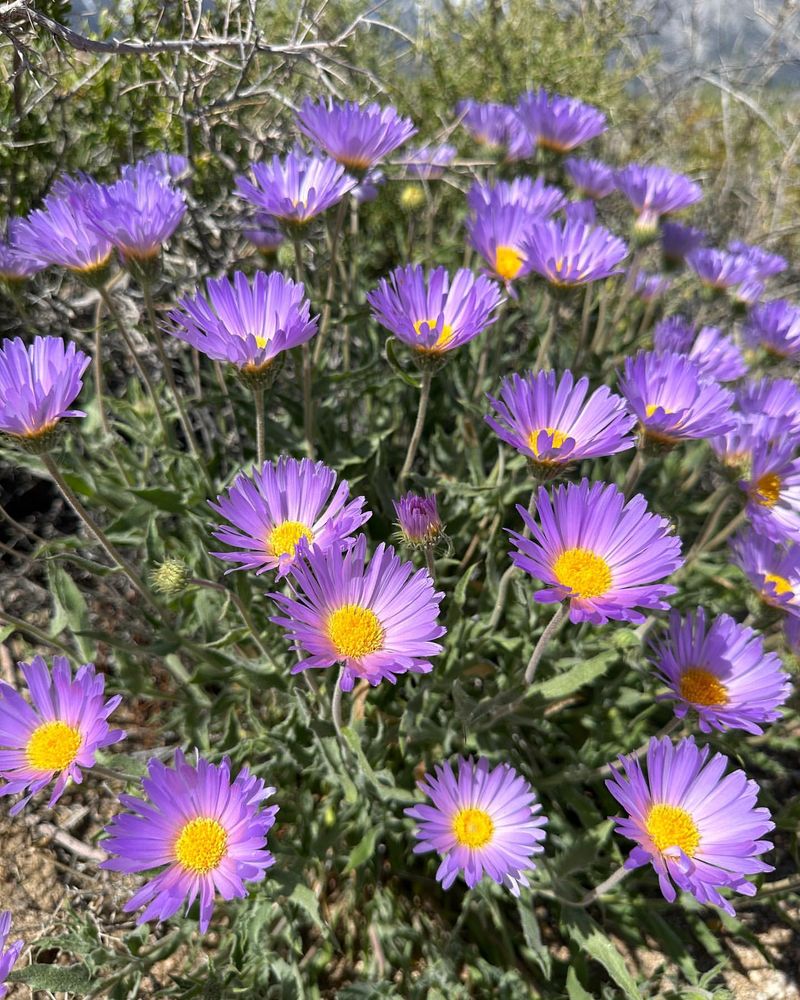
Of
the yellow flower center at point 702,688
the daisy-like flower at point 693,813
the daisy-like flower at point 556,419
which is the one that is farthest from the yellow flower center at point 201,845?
the yellow flower center at point 702,688

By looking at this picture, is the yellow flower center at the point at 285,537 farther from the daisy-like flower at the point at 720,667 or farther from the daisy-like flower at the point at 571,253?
the daisy-like flower at the point at 571,253

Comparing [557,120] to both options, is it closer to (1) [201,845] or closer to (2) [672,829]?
(2) [672,829]

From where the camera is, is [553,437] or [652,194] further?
[652,194]

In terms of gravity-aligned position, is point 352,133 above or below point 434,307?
above

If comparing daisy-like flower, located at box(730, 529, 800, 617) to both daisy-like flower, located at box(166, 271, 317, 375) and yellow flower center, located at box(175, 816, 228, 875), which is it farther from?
yellow flower center, located at box(175, 816, 228, 875)

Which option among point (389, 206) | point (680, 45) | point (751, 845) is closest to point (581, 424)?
point (751, 845)

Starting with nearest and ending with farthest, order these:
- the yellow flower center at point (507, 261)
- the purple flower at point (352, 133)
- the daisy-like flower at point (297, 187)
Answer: the daisy-like flower at point (297, 187)
the purple flower at point (352, 133)
the yellow flower center at point (507, 261)

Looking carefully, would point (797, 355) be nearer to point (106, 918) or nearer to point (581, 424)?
point (581, 424)

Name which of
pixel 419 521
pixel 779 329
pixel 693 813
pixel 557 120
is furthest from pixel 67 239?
pixel 779 329
